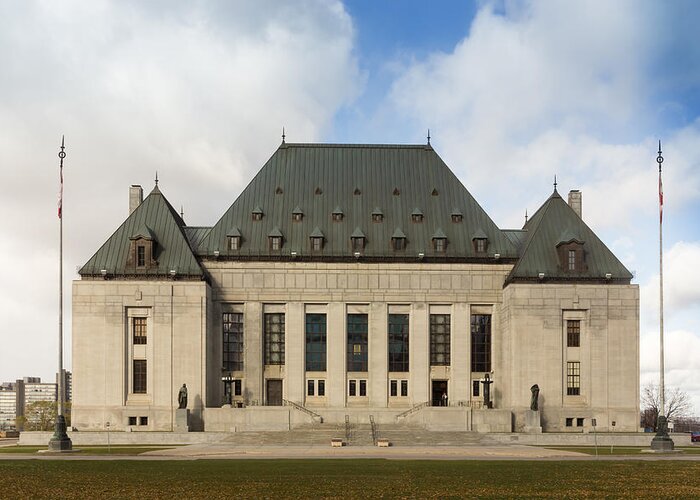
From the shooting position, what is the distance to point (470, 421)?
2911 inches

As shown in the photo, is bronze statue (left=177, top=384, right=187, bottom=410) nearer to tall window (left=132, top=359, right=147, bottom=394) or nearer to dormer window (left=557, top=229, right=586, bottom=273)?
tall window (left=132, top=359, right=147, bottom=394)

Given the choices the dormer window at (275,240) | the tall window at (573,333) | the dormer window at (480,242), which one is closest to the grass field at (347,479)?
the tall window at (573,333)

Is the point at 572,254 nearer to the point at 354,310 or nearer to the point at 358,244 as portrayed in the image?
the point at 358,244

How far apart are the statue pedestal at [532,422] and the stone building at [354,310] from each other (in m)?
0.24

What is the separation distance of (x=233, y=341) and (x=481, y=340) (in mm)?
20618

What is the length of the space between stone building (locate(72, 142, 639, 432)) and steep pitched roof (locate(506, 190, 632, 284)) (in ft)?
0.42

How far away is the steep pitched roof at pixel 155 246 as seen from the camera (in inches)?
3125

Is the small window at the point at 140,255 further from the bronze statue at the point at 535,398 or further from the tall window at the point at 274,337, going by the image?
the bronze statue at the point at 535,398

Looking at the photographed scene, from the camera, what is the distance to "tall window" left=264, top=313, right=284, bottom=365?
82500mm

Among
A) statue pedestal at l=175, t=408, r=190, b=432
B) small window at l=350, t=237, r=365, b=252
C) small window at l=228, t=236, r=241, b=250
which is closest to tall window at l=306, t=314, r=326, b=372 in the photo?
small window at l=350, t=237, r=365, b=252

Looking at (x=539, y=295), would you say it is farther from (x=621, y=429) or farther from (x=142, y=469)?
(x=142, y=469)

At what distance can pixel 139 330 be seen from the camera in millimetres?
79250

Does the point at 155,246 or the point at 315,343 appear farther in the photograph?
the point at 315,343

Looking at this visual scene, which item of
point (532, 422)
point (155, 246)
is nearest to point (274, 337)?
point (155, 246)
